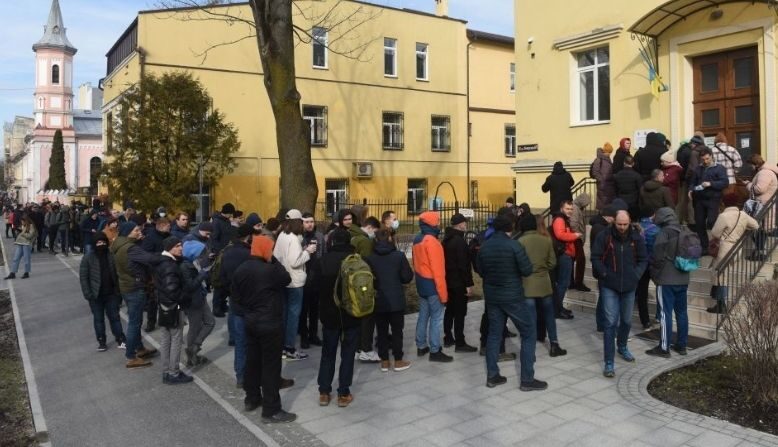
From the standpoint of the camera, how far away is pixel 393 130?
30688mm

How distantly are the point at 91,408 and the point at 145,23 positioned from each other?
71.7ft

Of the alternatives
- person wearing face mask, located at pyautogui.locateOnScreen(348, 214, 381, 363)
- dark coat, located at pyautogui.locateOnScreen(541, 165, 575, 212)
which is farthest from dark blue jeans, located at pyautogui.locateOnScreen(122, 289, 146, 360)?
dark coat, located at pyautogui.locateOnScreen(541, 165, 575, 212)

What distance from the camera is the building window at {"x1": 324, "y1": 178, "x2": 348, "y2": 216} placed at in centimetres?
2866

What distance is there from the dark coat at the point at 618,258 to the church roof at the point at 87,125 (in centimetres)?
7533

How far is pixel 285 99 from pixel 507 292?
6976 millimetres

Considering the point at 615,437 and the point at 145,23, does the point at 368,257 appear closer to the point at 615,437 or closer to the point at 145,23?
the point at 615,437

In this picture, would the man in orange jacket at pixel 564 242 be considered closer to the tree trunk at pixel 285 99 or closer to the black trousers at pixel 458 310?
the black trousers at pixel 458 310

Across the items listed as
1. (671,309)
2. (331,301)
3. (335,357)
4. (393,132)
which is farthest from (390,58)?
(335,357)

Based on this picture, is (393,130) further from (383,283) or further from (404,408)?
(404,408)

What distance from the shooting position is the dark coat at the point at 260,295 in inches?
227

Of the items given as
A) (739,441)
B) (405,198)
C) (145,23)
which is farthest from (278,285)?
(405,198)

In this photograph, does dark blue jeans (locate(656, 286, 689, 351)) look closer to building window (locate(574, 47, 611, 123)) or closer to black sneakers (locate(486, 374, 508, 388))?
black sneakers (locate(486, 374, 508, 388))

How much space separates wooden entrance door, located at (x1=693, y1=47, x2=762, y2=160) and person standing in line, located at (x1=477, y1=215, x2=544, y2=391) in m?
9.01

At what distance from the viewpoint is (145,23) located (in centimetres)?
2461
